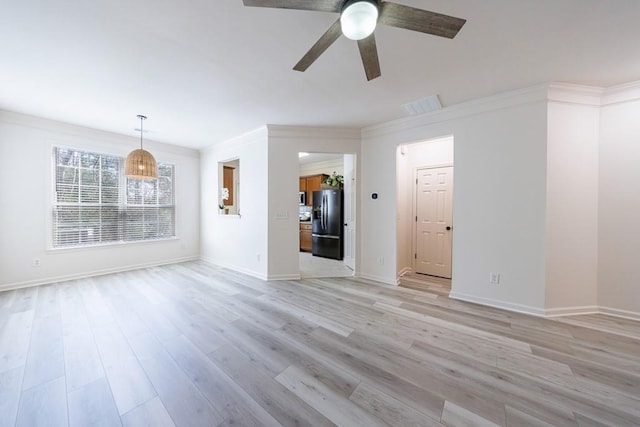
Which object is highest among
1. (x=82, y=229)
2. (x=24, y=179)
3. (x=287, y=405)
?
(x=24, y=179)

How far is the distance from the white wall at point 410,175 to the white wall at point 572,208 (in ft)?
5.11

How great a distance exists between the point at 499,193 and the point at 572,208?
76cm

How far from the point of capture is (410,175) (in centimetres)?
470

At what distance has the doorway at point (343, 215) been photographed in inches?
184

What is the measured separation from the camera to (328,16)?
1703 millimetres

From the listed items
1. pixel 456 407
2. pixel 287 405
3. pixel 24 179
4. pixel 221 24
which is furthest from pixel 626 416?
pixel 24 179

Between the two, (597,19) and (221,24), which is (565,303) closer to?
(597,19)

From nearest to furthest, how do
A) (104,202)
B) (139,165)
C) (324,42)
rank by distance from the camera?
1. (324,42)
2. (139,165)
3. (104,202)

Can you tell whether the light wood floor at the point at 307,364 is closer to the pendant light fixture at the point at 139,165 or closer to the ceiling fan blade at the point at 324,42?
the pendant light fixture at the point at 139,165

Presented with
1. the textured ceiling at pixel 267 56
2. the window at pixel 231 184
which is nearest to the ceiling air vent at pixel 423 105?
the textured ceiling at pixel 267 56

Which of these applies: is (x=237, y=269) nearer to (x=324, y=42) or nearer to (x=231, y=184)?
(x=231, y=184)

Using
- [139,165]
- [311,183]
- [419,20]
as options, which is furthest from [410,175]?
[139,165]

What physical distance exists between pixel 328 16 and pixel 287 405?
→ 265cm

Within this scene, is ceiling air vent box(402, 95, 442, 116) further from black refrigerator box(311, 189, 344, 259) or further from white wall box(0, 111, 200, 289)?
white wall box(0, 111, 200, 289)
